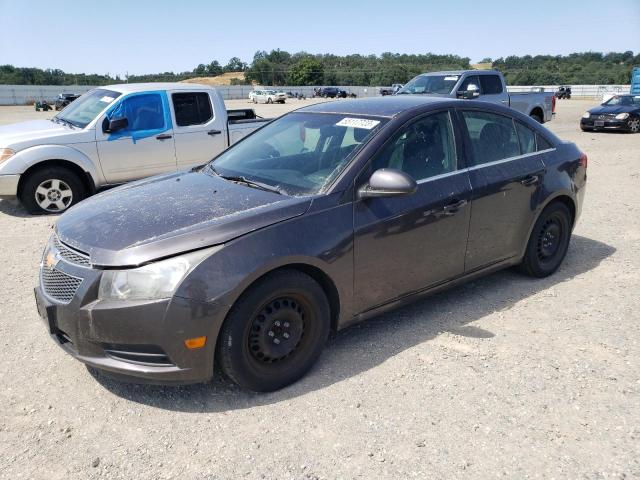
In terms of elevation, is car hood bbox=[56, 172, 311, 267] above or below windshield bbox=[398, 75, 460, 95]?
below

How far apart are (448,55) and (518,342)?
400ft

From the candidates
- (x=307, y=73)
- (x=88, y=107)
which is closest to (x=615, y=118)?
(x=88, y=107)

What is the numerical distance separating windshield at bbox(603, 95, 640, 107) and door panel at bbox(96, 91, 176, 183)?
58.4ft

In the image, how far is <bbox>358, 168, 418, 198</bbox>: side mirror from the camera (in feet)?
10.7

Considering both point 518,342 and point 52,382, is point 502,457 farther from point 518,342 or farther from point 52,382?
point 52,382

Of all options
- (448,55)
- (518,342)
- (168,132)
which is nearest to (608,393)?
(518,342)

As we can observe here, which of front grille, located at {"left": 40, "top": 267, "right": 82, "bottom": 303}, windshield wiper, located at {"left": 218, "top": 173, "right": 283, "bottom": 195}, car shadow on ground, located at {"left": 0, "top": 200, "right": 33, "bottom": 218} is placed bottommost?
car shadow on ground, located at {"left": 0, "top": 200, "right": 33, "bottom": 218}

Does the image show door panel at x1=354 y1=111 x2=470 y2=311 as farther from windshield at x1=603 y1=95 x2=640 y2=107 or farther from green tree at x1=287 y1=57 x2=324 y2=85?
green tree at x1=287 y1=57 x2=324 y2=85

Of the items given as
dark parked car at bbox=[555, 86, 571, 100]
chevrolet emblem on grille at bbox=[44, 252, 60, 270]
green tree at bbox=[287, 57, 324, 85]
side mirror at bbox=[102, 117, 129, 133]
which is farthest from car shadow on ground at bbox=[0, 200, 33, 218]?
green tree at bbox=[287, 57, 324, 85]

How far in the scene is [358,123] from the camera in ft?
12.5

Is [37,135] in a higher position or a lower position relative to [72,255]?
higher

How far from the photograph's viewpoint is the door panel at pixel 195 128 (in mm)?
8062

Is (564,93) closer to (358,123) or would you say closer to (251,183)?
(358,123)

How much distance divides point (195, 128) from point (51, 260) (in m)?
5.35
